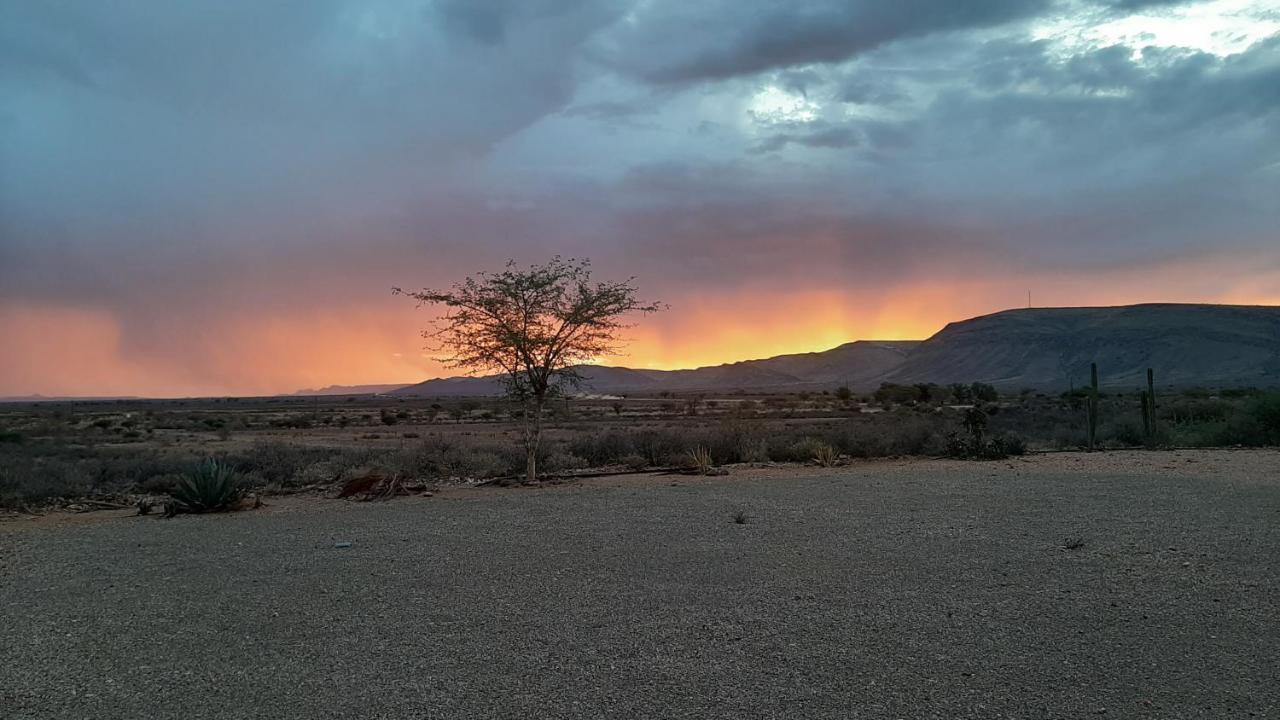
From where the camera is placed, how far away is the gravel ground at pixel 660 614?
564cm

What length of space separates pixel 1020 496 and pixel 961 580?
7.85m

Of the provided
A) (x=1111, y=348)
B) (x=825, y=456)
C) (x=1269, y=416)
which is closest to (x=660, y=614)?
(x=825, y=456)

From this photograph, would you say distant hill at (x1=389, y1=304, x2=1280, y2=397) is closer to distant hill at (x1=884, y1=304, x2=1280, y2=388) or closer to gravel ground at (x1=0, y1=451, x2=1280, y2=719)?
distant hill at (x1=884, y1=304, x2=1280, y2=388)

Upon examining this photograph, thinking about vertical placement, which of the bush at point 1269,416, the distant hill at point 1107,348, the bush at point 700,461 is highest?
the distant hill at point 1107,348

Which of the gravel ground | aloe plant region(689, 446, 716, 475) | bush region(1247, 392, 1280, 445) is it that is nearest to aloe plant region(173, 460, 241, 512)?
the gravel ground

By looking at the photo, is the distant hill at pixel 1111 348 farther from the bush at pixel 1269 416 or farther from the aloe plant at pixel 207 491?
the aloe plant at pixel 207 491

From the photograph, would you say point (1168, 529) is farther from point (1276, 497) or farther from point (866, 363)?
point (866, 363)

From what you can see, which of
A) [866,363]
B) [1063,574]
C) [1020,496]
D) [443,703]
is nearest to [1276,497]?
[1020,496]

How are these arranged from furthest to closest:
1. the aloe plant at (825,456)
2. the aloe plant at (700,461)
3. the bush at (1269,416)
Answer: the bush at (1269,416) → the aloe plant at (825,456) → the aloe plant at (700,461)

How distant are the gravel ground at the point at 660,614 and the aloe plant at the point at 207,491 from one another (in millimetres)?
1693

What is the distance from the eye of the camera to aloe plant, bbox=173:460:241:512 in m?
16.2

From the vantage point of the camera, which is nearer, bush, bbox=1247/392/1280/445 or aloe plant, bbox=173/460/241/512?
aloe plant, bbox=173/460/241/512

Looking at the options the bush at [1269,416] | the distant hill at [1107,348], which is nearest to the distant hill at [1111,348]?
the distant hill at [1107,348]

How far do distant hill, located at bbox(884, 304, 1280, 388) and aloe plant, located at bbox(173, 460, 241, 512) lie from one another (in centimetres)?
9884
